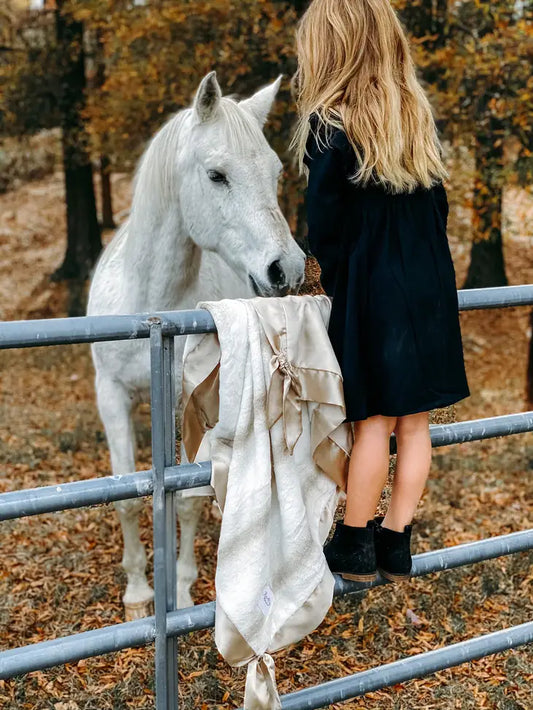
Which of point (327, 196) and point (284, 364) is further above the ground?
point (327, 196)

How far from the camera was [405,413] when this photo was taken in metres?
2.04

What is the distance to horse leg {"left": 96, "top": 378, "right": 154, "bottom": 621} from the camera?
384 centimetres

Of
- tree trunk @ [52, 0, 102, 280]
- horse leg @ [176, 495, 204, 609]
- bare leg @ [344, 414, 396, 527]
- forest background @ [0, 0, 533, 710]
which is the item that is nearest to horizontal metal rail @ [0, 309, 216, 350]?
bare leg @ [344, 414, 396, 527]

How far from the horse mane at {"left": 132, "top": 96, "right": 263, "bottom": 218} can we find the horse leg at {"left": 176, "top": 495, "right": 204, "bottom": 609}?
59.5 inches

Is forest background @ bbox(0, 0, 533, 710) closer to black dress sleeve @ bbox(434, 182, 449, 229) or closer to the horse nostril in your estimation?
black dress sleeve @ bbox(434, 182, 449, 229)

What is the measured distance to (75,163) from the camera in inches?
451

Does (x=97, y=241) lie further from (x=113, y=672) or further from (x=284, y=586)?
(x=284, y=586)

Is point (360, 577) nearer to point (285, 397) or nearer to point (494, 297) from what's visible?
point (285, 397)

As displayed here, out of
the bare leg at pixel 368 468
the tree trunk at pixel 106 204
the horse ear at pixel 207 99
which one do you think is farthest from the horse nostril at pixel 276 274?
the tree trunk at pixel 106 204

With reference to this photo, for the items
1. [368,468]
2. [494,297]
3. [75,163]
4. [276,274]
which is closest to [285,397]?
[368,468]

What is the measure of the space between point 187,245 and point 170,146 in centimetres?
44

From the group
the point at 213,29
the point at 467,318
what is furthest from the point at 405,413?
the point at 467,318

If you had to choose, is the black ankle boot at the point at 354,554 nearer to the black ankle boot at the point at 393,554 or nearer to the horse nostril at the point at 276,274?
the black ankle boot at the point at 393,554

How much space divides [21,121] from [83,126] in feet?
2.98
